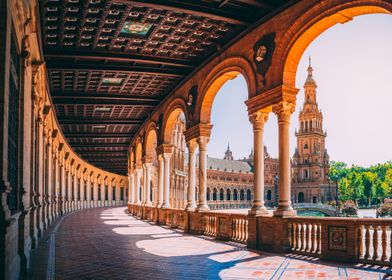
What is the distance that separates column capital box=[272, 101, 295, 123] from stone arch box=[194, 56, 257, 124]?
4.14 feet

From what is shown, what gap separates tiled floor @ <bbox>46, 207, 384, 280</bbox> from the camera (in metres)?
8.17

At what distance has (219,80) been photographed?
641 inches

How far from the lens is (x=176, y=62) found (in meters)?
17.2

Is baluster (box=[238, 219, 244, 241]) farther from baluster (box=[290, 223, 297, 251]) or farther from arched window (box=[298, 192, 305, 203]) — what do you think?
arched window (box=[298, 192, 305, 203])

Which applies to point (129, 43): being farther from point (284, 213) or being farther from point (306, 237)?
point (306, 237)

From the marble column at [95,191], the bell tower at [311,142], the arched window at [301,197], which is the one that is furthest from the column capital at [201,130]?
the arched window at [301,197]

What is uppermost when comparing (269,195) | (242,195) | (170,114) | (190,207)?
(170,114)

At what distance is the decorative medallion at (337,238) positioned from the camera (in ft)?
31.8

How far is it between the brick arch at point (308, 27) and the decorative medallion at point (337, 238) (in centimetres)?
427

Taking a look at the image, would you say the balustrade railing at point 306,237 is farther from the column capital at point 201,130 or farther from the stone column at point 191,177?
the stone column at point 191,177

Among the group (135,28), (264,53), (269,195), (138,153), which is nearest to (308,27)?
(264,53)

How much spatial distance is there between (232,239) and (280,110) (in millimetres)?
4789

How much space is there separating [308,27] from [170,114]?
11880mm

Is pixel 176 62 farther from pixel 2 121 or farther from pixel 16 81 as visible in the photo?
pixel 2 121
